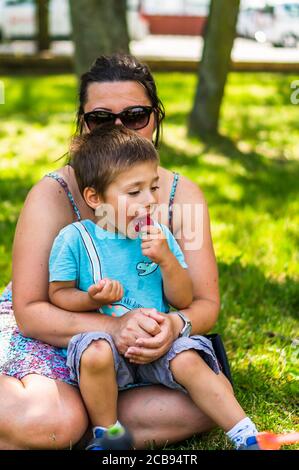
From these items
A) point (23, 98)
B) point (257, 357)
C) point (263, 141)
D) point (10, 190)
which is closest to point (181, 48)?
point (23, 98)

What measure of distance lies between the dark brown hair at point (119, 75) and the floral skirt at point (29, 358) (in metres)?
0.84

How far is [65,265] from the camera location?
8.89 feet

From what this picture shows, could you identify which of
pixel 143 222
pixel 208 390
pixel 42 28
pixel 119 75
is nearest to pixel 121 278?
pixel 143 222

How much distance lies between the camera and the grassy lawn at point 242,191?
11.3 feet

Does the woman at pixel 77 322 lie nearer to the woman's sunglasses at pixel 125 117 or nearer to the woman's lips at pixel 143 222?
the woman's sunglasses at pixel 125 117

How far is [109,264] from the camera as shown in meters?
2.77

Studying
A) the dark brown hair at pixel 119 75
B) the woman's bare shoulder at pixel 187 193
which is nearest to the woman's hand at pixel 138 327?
the woman's bare shoulder at pixel 187 193

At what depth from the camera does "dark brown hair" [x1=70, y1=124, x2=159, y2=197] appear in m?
2.68

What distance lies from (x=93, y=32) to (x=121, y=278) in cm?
454

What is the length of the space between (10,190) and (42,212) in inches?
119

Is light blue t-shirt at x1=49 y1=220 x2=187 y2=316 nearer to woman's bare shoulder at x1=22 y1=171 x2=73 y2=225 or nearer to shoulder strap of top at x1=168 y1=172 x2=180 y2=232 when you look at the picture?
woman's bare shoulder at x1=22 y1=171 x2=73 y2=225

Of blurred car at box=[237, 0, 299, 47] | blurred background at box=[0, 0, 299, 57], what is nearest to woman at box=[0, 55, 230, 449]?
blurred background at box=[0, 0, 299, 57]

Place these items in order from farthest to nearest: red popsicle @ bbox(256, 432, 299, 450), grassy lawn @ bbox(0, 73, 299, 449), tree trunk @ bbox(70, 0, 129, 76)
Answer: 1. tree trunk @ bbox(70, 0, 129, 76)
2. grassy lawn @ bbox(0, 73, 299, 449)
3. red popsicle @ bbox(256, 432, 299, 450)

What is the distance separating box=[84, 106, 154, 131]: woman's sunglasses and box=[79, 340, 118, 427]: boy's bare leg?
867mm
